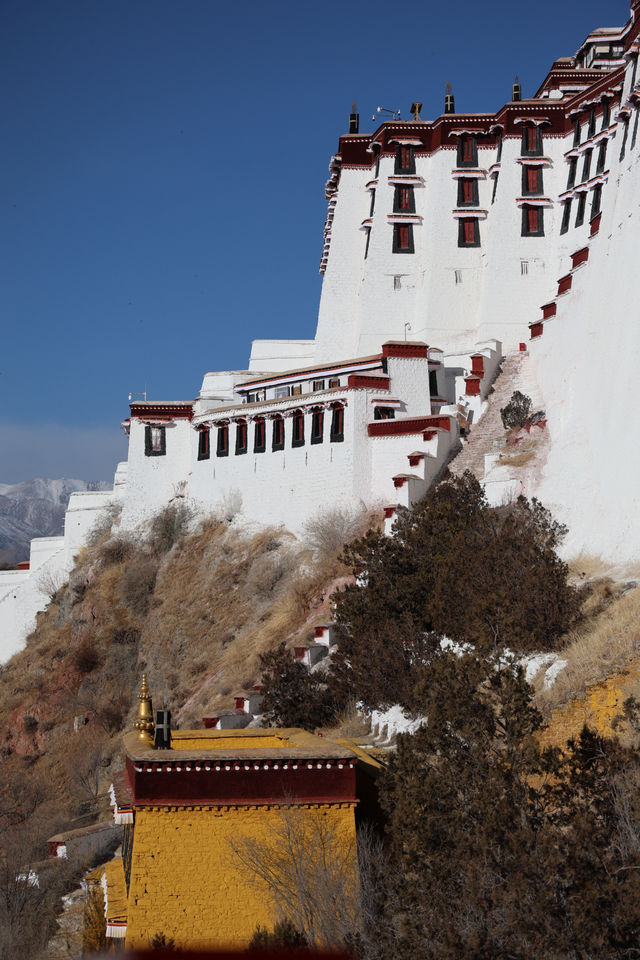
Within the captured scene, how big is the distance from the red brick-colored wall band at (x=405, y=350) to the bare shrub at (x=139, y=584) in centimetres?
1206

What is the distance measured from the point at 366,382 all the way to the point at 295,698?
597 inches

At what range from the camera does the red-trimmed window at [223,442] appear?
43.1m

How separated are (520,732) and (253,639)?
77.3 feet

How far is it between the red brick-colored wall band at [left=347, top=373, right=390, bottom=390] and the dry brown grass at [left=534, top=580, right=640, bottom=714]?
18256 mm

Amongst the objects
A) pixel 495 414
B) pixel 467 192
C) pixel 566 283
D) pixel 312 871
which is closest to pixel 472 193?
pixel 467 192

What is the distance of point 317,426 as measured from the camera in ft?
130

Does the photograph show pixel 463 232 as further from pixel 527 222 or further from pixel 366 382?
pixel 366 382

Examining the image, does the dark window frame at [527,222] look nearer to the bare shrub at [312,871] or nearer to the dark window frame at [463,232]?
the dark window frame at [463,232]

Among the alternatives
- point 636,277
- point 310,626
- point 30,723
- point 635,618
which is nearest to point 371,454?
point 310,626

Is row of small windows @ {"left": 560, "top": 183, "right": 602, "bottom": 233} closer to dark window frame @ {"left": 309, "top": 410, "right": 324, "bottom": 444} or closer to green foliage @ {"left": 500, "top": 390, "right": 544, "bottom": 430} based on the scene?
green foliage @ {"left": 500, "top": 390, "right": 544, "bottom": 430}

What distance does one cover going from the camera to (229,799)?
14.8m

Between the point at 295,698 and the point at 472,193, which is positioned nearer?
A: the point at 295,698

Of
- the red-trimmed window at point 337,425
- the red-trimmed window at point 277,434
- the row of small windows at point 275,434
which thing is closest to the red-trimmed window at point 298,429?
the row of small windows at point 275,434

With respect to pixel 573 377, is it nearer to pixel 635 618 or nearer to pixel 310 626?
pixel 310 626
